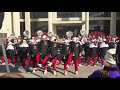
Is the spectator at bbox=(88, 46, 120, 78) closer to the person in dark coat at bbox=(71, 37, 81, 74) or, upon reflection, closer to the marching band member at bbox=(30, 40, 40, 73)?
the person in dark coat at bbox=(71, 37, 81, 74)

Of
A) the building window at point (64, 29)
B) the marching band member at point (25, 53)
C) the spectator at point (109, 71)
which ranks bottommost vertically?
the marching band member at point (25, 53)

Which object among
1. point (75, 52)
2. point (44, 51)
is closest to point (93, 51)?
point (75, 52)

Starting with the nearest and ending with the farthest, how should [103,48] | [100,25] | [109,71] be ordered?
[109,71] → [103,48] → [100,25]

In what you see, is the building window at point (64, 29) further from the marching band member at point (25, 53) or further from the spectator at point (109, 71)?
the spectator at point (109, 71)

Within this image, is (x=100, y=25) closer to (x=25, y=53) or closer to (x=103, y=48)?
(x=103, y=48)

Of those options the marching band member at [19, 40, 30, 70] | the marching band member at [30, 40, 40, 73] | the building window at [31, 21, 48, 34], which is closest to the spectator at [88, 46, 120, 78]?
the marching band member at [30, 40, 40, 73]

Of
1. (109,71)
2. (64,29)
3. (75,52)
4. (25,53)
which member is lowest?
(25,53)

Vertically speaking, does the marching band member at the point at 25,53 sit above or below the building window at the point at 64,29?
below

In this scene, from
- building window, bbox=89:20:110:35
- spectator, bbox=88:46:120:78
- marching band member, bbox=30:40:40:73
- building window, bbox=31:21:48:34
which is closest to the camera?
spectator, bbox=88:46:120:78

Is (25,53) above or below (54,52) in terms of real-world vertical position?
below

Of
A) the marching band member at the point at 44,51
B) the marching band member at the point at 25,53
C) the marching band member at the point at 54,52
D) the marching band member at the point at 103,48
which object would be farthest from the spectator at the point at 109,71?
the marching band member at the point at 103,48

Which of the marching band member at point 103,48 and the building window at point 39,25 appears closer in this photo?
the marching band member at point 103,48
